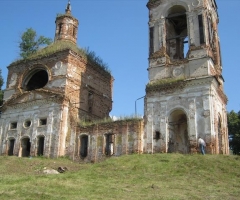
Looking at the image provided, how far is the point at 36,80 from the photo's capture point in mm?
25203

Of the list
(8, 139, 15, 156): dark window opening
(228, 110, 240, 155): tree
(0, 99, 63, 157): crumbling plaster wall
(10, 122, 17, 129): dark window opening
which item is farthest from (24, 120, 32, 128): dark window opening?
(228, 110, 240, 155): tree

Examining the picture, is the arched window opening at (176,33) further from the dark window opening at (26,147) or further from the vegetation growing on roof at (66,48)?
the dark window opening at (26,147)

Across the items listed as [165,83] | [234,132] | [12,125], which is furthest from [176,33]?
[12,125]

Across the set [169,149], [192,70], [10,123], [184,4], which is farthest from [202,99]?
[10,123]

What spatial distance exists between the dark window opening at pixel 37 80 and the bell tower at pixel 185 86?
32.0ft

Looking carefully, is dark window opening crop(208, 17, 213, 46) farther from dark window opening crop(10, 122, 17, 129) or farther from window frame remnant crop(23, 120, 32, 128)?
dark window opening crop(10, 122, 17, 129)

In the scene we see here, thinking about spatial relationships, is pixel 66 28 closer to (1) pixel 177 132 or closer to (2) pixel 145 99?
(2) pixel 145 99

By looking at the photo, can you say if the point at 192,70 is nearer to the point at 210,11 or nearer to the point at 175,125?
the point at 175,125

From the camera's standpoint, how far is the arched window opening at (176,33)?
827 inches

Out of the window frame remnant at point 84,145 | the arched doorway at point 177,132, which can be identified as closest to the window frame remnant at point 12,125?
the window frame remnant at point 84,145

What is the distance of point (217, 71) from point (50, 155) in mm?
12089

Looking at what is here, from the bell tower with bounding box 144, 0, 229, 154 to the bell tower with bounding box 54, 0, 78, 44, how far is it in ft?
27.8

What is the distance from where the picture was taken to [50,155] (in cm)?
2005

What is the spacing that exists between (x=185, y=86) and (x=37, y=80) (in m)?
12.9
